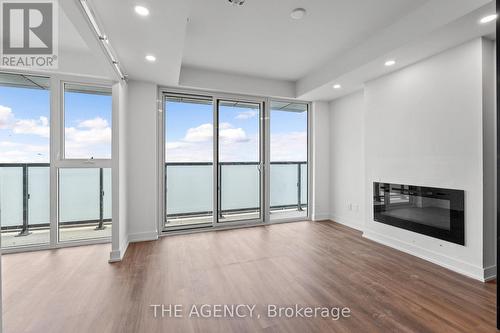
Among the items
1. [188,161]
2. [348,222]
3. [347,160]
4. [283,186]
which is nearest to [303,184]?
[283,186]

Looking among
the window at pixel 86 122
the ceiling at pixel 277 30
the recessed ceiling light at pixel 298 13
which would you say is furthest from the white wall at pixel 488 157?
the window at pixel 86 122

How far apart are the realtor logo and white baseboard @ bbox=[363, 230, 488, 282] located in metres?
4.88

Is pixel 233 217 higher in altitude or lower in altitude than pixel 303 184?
lower

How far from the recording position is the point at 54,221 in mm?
3443

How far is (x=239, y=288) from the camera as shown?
2402 mm

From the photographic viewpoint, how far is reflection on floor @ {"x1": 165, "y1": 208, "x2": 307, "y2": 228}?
4395 millimetres

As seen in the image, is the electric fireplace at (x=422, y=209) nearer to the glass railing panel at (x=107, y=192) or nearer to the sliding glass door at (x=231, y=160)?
the sliding glass door at (x=231, y=160)

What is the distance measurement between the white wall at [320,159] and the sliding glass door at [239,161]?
1197 millimetres

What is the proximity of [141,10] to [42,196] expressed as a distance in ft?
10.1

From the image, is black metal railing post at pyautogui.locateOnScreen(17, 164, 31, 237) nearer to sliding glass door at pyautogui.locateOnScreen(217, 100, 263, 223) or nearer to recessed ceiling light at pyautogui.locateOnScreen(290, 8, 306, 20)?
sliding glass door at pyautogui.locateOnScreen(217, 100, 263, 223)

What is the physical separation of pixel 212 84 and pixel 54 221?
3.22 m

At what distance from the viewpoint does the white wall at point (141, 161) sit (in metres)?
3.79

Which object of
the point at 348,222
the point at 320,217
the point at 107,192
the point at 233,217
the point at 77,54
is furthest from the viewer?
the point at 320,217

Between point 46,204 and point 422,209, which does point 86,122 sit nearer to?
point 46,204
